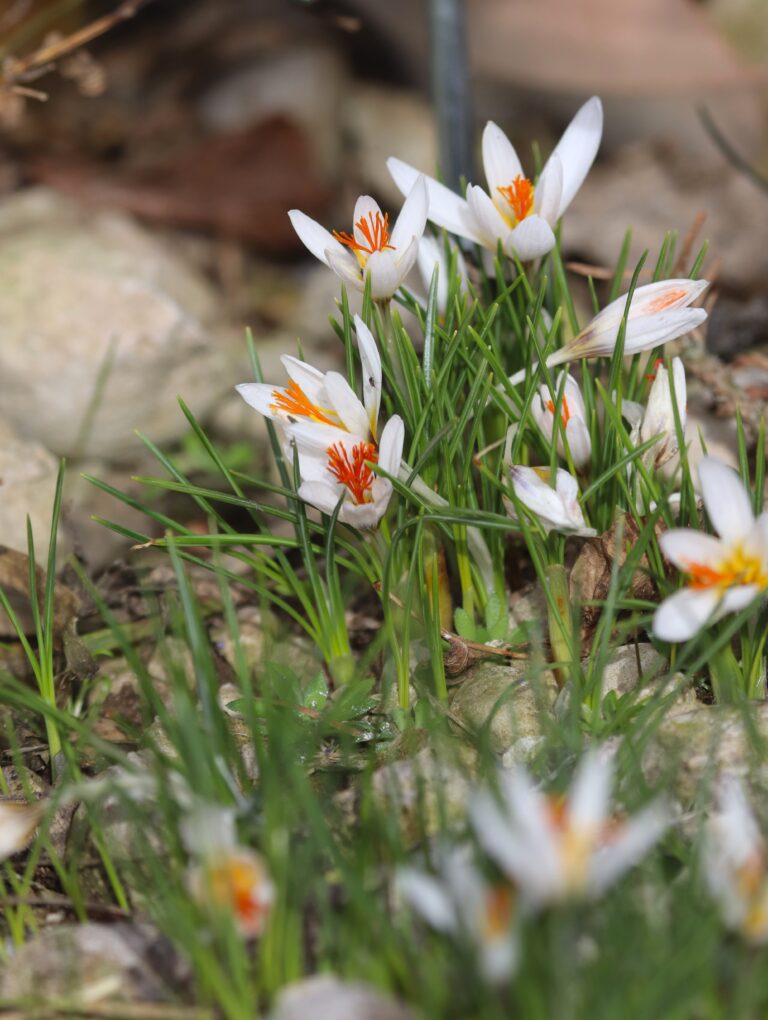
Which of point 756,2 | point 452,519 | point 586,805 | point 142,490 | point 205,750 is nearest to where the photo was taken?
point 586,805

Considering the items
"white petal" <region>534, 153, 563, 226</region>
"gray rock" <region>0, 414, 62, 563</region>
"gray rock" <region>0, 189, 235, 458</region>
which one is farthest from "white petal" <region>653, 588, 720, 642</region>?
"gray rock" <region>0, 189, 235, 458</region>

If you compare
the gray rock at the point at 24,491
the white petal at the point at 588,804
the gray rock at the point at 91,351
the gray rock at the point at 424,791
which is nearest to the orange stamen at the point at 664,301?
the gray rock at the point at 424,791

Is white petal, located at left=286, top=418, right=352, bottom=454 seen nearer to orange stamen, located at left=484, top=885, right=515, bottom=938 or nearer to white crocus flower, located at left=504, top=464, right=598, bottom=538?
white crocus flower, located at left=504, top=464, right=598, bottom=538

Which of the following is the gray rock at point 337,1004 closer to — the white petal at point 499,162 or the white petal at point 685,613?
the white petal at point 685,613

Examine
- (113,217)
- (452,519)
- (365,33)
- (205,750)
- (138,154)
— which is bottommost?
(205,750)

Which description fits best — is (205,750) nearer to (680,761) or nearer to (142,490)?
(680,761)

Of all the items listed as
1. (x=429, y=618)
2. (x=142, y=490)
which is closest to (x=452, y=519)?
(x=429, y=618)

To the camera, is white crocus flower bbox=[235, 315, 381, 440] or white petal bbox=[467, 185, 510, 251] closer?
white crocus flower bbox=[235, 315, 381, 440]
